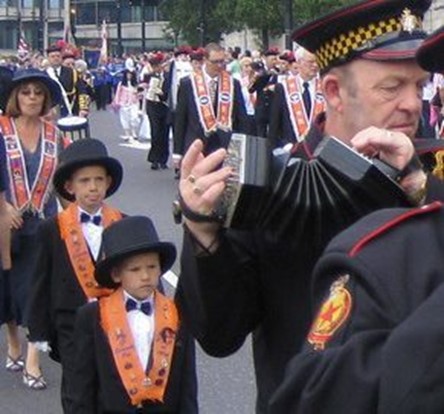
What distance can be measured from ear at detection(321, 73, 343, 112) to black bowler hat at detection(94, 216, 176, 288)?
2.28m

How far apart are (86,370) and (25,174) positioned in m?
2.85

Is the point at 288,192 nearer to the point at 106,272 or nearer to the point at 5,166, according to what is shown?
the point at 106,272

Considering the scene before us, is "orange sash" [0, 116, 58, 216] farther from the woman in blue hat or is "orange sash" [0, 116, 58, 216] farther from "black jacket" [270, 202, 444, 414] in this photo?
"black jacket" [270, 202, 444, 414]

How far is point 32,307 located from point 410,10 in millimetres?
3622

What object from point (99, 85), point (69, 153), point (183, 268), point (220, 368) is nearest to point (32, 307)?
point (69, 153)

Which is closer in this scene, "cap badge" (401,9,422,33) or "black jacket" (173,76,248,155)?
"cap badge" (401,9,422,33)

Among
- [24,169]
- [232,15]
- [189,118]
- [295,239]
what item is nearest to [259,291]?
[295,239]

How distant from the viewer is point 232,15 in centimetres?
5788

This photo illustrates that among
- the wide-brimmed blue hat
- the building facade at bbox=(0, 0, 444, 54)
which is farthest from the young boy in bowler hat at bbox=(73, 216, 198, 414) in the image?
the building facade at bbox=(0, 0, 444, 54)

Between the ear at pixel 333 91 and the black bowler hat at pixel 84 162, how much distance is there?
3386mm

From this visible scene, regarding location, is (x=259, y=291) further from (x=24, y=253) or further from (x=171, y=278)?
(x=171, y=278)

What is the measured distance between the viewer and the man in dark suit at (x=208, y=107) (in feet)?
49.1

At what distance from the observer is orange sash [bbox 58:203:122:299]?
6.12 m

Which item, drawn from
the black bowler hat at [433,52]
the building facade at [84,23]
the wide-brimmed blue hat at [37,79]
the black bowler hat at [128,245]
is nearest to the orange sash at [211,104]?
the wide-brimmed blue hat at [37,79]
